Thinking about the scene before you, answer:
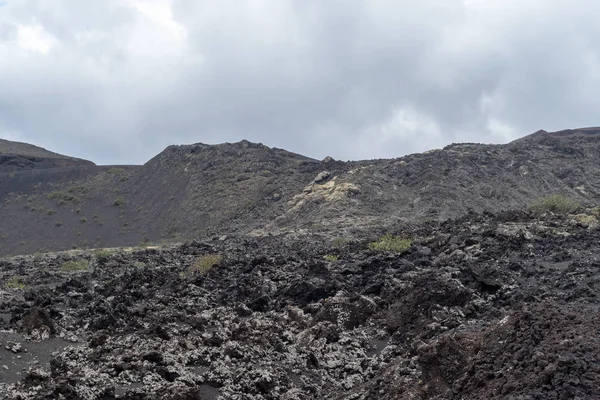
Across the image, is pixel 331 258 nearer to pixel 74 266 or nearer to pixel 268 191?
pixel 74 266

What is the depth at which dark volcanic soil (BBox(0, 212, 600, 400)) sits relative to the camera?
6.52m

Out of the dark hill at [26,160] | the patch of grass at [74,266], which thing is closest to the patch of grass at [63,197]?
the dark hill at [26,160]

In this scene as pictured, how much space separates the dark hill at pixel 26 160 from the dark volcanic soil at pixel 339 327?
62.7 meters

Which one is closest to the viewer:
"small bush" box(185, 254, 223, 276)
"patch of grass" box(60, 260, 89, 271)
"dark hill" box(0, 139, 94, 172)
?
"small bush" box(185, 254, 223, 276)

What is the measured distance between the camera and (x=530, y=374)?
18.5 feet

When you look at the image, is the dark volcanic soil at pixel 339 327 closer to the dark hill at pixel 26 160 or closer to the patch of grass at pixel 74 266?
the patch of grass at pixel 74 266

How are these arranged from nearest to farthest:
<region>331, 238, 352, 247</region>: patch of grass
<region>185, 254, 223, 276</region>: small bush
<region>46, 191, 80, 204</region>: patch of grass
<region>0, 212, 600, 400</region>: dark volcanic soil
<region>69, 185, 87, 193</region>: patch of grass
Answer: <region>0, 212, 600, 400</region>: dark volcanic soil → <region>185, 254, 223, 276</region>: small bush → <region>331, 238, 352, 247</region>: patch of grass → <region>46, 191, 80, 204</region>: patch of grass → <region>69, 185, 87, 193</region>: patch of grass

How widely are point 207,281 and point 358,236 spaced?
12.7 m

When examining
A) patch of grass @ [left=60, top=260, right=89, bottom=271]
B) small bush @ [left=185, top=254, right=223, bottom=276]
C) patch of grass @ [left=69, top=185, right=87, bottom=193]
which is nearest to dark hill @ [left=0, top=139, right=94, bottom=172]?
patch of grass @ [left=69, top=185, right=87, bottom=193]

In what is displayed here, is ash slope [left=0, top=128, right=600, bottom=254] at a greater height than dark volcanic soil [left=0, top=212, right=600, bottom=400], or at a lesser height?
greater

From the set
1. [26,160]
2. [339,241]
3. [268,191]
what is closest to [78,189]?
[26,160]

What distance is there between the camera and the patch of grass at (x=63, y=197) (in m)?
56.3

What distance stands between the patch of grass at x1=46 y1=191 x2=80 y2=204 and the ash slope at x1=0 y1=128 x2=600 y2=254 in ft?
0.45

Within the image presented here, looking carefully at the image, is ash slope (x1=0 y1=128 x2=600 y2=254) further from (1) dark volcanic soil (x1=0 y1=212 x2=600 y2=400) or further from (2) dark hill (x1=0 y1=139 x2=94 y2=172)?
(1) dark volcanic soil (x1=0 y1=212 x2=600 y2=400)
